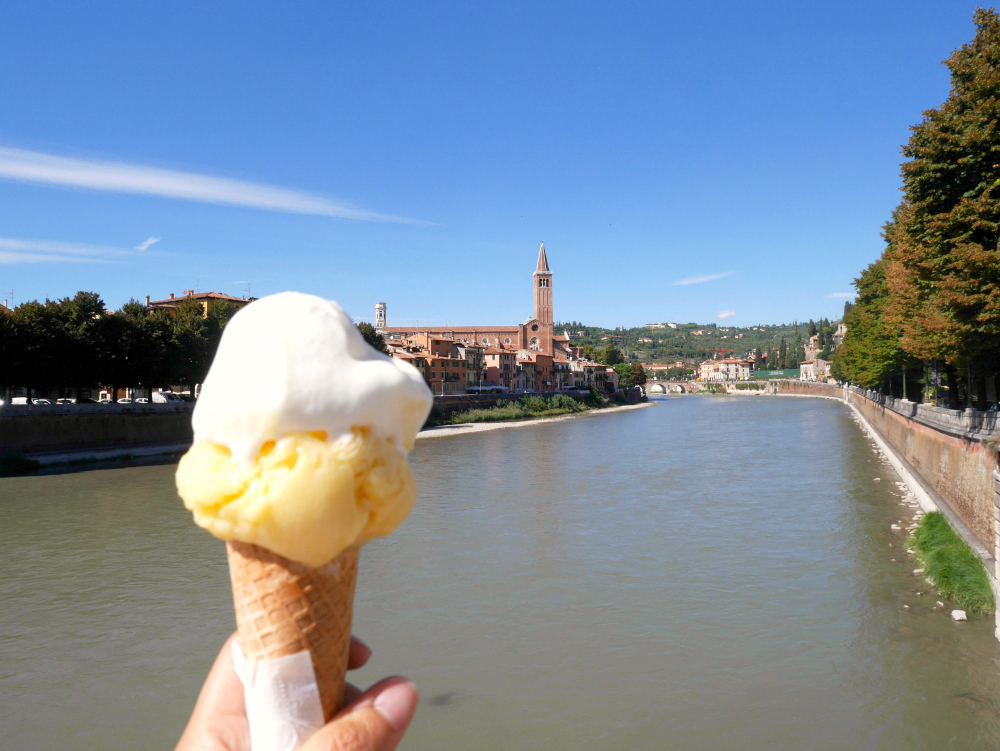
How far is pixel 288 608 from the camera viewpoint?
1.56 m

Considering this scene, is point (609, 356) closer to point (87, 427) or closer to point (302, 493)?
point (87, 427)

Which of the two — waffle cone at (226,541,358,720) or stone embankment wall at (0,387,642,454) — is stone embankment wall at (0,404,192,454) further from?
waffle cone at (226,541,358,720)

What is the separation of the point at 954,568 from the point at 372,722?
1215 cm

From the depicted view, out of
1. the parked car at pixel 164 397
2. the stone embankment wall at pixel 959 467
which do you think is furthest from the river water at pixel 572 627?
the parked car at pixel 164 397

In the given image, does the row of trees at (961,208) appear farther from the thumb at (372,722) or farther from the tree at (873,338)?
the thumb at (372,722)

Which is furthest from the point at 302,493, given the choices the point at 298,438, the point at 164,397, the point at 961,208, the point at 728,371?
the point at 728,371

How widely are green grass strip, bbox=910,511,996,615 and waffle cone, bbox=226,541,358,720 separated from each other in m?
11.1

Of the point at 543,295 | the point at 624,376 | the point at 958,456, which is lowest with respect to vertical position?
the point at 958,456

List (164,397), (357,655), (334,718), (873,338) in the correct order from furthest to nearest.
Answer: (164,397), (873,338), (357,655), (334,718)

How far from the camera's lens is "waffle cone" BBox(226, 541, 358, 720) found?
1.56 metres

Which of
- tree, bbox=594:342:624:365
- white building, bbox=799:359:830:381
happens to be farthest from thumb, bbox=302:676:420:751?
white building, bbox=799:359:830:381

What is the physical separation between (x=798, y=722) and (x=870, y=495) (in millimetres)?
14526

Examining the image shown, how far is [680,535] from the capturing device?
15602 millimetres

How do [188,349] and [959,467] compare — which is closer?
[959,467]
